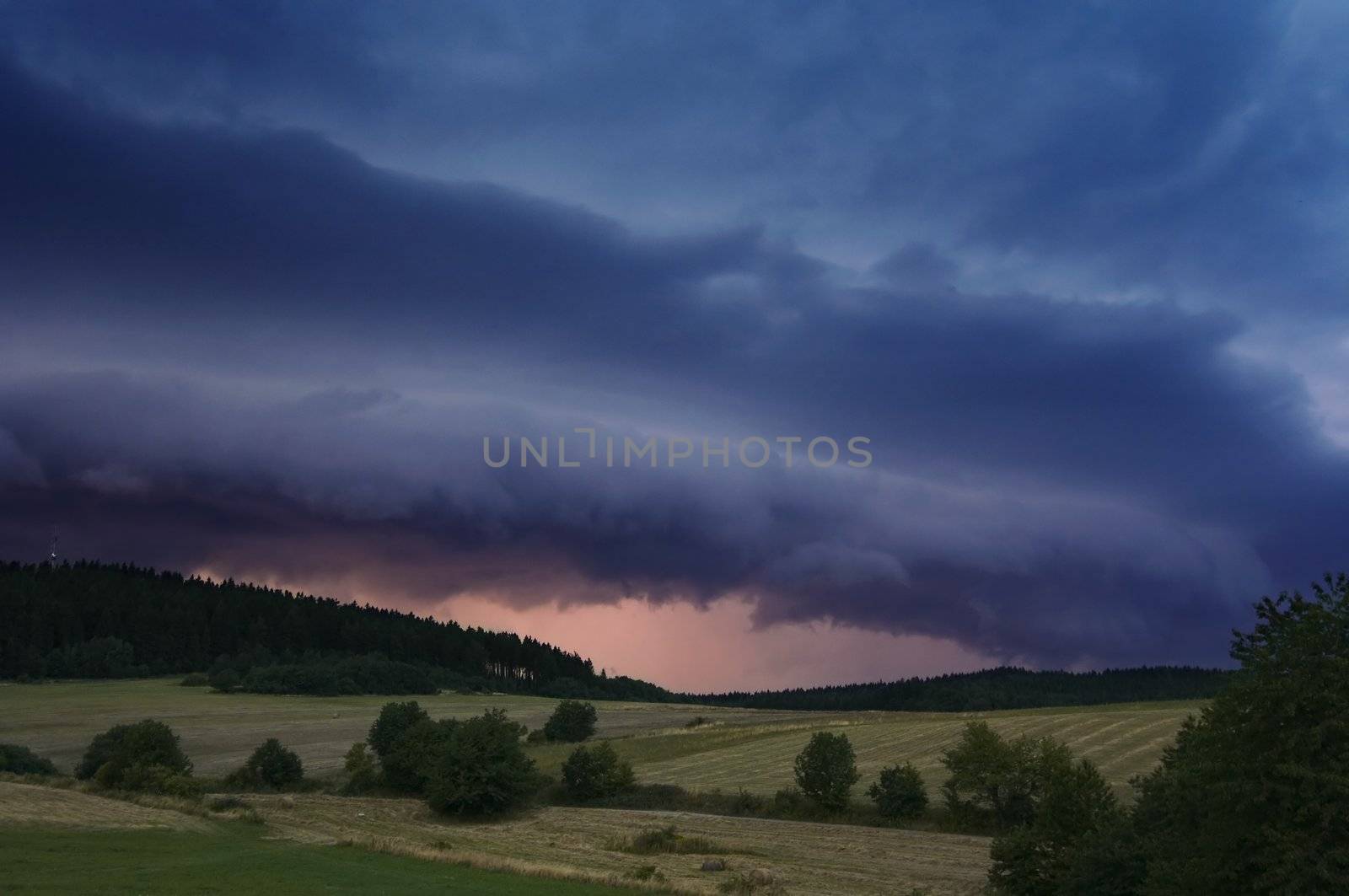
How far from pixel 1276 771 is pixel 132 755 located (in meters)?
85.3

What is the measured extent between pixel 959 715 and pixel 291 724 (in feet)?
276

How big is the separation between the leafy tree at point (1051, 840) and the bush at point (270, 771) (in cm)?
6603

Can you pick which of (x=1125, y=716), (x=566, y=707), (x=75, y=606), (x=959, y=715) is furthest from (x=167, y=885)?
(x=75, y=606)

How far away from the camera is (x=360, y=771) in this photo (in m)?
90.6

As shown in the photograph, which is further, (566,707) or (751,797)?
(566,707)

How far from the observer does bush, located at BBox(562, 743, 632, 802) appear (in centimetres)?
8600

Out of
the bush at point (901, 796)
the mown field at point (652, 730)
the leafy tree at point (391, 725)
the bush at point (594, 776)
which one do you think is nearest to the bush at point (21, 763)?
the mown field at point (652, 730)

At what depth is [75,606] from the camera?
643ft

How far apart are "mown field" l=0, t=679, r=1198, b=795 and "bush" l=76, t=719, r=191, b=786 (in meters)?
5.90

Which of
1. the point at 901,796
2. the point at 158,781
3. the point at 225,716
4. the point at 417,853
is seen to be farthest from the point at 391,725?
the point at 901,796

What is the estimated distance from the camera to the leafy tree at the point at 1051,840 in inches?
1668

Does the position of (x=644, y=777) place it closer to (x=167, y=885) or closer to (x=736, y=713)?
(x=167, y=885)

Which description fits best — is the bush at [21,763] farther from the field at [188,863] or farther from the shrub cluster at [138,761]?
the field at [188,863]

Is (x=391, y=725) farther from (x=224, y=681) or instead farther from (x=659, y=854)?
(x=224, y=681)
